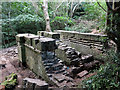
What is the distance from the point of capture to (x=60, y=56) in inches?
242

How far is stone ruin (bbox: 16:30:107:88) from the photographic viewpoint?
165 inches

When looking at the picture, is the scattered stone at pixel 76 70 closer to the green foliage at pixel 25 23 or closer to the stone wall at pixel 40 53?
the stone wall at pixel 40 53

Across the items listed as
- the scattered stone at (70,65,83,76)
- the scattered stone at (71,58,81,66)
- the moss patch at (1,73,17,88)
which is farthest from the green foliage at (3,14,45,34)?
the moss patch at (1,73,17,88)

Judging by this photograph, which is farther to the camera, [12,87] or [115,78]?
[12,87]

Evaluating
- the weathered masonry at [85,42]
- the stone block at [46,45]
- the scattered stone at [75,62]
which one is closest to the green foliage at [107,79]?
the stone block at [46,45]

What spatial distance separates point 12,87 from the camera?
398cm

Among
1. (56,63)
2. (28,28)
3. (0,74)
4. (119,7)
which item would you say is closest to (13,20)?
(28,28)

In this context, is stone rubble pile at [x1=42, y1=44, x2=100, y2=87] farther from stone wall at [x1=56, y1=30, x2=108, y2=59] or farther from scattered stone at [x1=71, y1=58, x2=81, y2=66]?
stone wall at [x1=56, y1=30, x2=108, y2=59]

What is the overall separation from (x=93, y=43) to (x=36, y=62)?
10.4ft

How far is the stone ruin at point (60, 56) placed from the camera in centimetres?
419

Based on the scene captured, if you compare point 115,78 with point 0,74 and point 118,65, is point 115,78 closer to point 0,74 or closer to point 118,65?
point 118,65

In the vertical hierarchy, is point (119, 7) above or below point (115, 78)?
above

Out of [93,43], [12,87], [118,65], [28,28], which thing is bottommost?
[12,87]

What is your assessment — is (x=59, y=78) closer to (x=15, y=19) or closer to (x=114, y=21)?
(x=114, y=21)
